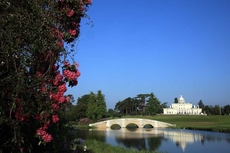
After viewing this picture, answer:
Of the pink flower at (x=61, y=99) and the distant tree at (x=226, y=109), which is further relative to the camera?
the distant tree at (x=226, y=109)

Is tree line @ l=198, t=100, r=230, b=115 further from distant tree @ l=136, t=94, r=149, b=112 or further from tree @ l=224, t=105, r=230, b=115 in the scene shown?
distant tree @ l=136, t=94, r=149, b=112

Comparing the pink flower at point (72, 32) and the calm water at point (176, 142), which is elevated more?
the pink flower at point (72, 32)

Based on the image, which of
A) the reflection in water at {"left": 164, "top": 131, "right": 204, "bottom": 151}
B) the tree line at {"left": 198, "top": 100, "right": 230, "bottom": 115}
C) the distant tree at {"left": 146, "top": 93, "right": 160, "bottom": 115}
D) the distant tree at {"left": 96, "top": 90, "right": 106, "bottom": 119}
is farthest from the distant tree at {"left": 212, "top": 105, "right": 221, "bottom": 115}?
the reflection in water at {"left": 164, "top": 131, "right": 204, "bottom": 151}

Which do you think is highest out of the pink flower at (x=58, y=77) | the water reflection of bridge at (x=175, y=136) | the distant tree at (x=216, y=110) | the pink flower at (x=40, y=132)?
the pink flower at (x=58, y=77)

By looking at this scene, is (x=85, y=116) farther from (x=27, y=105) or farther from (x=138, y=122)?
(x=27, y=105)

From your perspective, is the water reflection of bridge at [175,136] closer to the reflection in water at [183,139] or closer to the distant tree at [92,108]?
the reflection in water at [183,139]

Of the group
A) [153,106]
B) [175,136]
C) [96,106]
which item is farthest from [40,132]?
[153,106]

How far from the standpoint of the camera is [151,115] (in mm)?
99125

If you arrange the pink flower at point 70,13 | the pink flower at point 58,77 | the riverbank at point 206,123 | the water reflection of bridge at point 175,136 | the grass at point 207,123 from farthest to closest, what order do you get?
the grass at point 207,123 < the riverbank at point 206,123 < the water reflection of bridge at point 175,136 < the pink flower at point 70,13 < the pink flower at point 58,77

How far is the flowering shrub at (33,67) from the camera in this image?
3.83m

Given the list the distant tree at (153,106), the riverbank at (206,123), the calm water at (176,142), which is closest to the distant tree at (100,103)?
the riverbank at (206,123)

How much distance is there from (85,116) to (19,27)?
73693mm

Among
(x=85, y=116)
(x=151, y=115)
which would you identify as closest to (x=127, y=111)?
(x=151, y=115)

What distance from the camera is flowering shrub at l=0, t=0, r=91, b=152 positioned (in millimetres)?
3830
